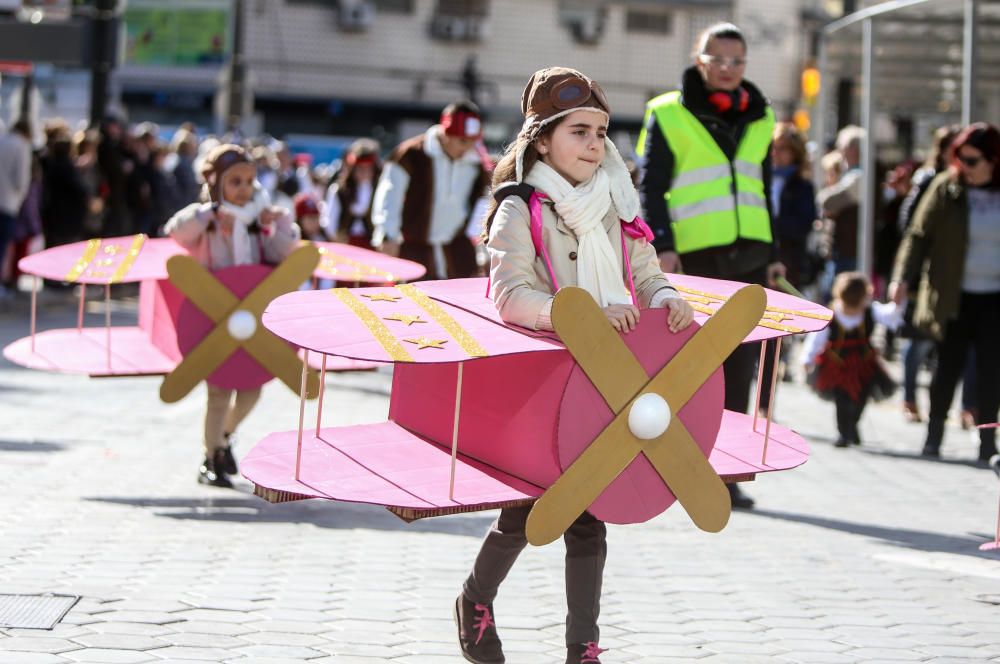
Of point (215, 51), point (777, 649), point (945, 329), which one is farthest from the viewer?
point (215, 51)

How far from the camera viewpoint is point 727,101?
817 cm

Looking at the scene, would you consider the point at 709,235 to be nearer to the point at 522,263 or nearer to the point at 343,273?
the point at 343,273

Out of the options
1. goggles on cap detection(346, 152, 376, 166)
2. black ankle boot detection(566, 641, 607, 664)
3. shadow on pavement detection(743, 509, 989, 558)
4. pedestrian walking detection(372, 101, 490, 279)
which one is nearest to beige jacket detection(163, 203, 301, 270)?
shadow on pavement detection(743, 509, 989, 558)

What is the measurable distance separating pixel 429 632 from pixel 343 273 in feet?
7.47

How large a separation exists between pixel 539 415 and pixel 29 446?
18.7 feet

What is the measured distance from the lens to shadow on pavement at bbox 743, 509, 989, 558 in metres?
7.51

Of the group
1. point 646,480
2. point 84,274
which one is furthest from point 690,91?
point 646,480

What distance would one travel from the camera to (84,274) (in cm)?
784

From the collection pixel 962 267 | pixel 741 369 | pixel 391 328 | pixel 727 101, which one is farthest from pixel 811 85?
pixel 391 328

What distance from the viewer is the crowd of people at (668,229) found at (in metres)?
4.92

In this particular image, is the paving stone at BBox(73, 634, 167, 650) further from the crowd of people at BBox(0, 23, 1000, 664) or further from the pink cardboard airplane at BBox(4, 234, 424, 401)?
the pink cardboard airplane at BBox(4, 234, 424, 401)

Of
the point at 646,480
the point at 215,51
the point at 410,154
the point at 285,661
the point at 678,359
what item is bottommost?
the point at 285,661

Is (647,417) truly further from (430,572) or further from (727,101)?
(727,101)

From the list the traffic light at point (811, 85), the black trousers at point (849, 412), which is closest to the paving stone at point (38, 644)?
the black trousers at point (849, 412)
